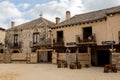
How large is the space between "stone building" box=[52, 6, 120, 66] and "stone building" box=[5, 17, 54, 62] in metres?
4.28

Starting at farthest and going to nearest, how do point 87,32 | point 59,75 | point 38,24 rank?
point 38,24 → point 87,32 → point 59,75

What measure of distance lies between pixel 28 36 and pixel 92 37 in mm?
15545

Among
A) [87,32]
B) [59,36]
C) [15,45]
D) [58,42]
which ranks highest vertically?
[87,32]

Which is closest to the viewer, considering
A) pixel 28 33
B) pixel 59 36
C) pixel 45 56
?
pixel 59 36

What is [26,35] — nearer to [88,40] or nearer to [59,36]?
[59,36]

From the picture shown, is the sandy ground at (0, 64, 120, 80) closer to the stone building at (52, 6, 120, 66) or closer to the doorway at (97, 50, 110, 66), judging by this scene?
the stone building at (52, 6, 120, 66)

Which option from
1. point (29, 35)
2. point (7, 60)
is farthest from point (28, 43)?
point (7, 60)

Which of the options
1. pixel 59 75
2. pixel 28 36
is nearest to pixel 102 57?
pixel 59 75

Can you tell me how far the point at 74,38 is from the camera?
2647cm

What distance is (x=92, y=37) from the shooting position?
77.3ft

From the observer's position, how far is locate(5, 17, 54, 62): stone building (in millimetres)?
33438

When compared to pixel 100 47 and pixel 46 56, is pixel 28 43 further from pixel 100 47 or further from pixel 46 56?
pixel 100 47

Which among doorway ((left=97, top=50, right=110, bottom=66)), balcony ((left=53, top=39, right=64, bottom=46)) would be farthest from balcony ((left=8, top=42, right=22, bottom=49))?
doorway ((left=97, top=50, right=110, bottom=66))

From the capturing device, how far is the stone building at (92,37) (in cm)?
2136
